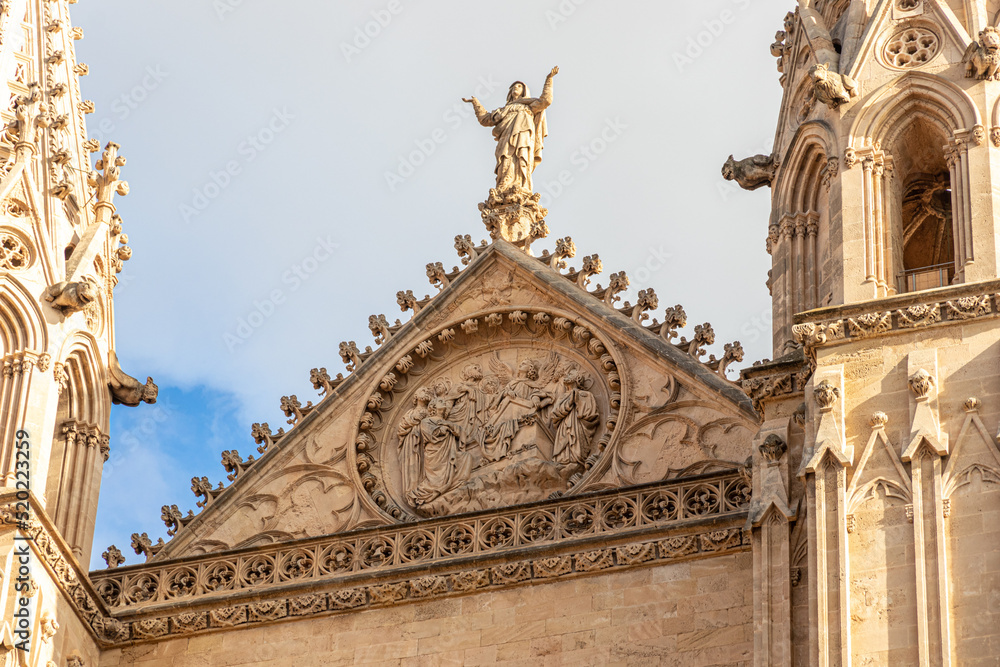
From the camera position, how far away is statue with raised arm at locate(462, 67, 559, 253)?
1057 inches

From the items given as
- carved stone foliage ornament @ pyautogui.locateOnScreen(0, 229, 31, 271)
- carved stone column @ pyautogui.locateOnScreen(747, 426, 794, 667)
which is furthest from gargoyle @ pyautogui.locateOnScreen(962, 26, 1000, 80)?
carved stone foliage ornament @ pyautogui.locateOnScreen(0, 229, 31, 271)

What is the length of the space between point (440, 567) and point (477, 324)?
308cm

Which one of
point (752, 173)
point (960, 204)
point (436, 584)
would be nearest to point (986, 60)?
point (960, 204)

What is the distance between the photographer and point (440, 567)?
939 inches

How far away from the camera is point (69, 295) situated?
2573 centimetres

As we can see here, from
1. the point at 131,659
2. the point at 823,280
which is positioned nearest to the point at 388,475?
the point at 131,659

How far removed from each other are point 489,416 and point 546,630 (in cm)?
281

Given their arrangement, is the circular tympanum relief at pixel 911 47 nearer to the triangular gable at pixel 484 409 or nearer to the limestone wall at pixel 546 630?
the triangular gable at pixel 484 409

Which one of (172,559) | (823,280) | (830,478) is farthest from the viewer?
(172,559)

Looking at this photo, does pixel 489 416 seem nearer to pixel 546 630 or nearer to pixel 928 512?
pixel 546 630

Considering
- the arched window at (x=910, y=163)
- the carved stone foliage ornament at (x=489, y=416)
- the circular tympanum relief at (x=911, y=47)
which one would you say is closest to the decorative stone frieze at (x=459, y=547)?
the carved stone foliage ornament at (x=489, y=416)

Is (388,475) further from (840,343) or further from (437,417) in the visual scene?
(840,343)

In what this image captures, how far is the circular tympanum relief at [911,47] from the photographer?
77.3 feet

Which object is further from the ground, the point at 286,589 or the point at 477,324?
the point at 477,324
